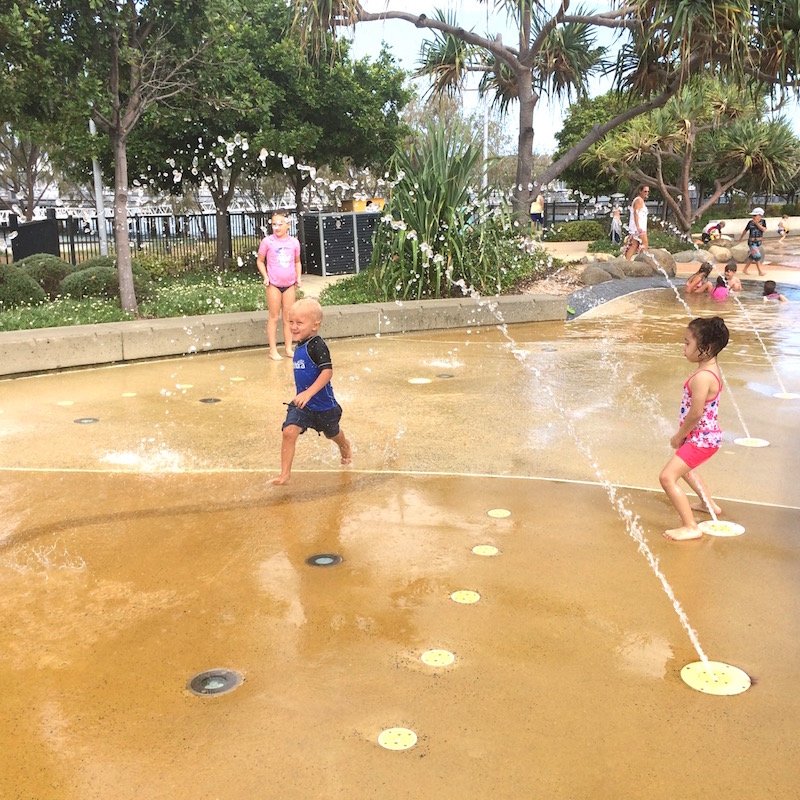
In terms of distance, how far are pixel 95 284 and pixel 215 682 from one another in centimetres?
1081

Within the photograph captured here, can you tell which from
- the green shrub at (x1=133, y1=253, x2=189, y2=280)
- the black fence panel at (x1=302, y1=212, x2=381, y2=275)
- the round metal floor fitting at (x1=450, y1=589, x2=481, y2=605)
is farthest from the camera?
the black fence panel at (x1=302, y1=212, x2=381, y2=275)

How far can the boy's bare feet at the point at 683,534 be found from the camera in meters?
4.23

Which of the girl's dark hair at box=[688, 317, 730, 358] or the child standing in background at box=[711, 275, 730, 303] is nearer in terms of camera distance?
the girl's dark hair at box=[688, 317, 730, 358]

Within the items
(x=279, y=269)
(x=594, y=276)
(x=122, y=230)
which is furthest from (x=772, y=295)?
(x=122, y=230)

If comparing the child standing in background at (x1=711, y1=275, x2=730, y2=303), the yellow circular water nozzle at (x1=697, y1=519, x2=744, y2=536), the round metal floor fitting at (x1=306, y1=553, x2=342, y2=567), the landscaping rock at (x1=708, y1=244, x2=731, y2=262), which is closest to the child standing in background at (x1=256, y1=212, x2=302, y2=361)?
the round metal floor fitting at (x1=306, y1=553, x2=342, y2=567)

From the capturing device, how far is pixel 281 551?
4.18 meters

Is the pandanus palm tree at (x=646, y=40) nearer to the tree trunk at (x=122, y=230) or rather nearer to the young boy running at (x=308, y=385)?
the tree trunk at (x=122, y=230)

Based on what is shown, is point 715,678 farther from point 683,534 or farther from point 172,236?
point 172,236

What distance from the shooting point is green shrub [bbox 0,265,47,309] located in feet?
39.6

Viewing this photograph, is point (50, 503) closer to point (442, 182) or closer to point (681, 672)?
point (681, 672)

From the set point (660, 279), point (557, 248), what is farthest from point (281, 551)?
point (557, 248)

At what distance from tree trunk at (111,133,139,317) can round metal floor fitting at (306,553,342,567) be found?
783cm

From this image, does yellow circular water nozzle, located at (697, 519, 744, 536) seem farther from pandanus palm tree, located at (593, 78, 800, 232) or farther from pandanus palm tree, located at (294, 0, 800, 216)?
pandanus palm tree, located at (593, 78, 800, 232)

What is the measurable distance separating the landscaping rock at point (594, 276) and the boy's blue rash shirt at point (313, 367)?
10.1m
